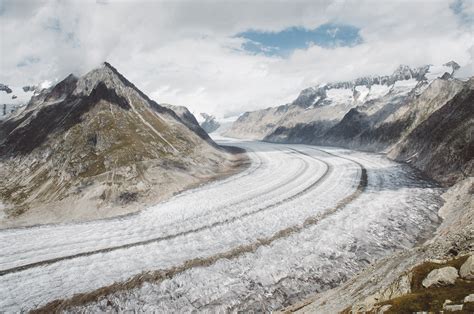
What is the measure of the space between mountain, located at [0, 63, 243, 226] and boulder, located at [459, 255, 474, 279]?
37.8 meters

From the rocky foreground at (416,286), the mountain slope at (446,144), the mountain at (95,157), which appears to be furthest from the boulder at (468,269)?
the mountain at (95,157)

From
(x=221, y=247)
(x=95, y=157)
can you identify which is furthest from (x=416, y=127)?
(x=95, y=157)

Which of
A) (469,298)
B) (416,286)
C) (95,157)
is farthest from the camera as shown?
(95,157)

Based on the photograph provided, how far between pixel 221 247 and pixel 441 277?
19331 millimetres

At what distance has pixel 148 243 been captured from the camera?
105 ft

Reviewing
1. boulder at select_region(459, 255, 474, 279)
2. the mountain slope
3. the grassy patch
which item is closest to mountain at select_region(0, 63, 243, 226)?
the mountain slope

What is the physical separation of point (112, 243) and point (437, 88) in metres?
101

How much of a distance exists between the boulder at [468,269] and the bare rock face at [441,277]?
0.24 meters

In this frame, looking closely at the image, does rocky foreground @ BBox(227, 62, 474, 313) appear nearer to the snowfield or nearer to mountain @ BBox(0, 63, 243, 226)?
the snowfield

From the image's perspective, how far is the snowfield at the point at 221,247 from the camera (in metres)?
→ 24.3

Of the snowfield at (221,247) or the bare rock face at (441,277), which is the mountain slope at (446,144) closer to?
the snowfield at (221,247)

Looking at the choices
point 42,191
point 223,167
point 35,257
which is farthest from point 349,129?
point 35,257

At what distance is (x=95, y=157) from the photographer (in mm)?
55938

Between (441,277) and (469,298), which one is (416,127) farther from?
(469,298)
